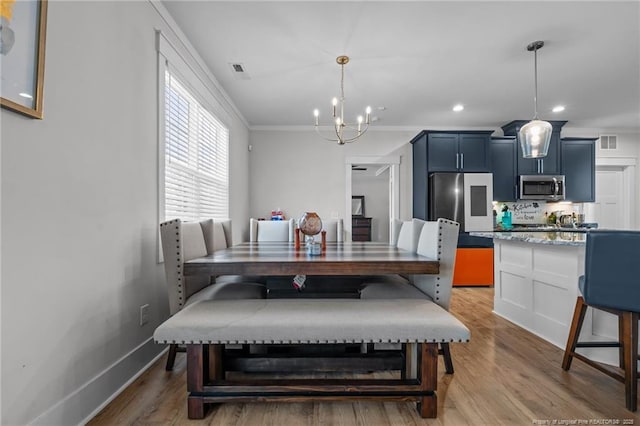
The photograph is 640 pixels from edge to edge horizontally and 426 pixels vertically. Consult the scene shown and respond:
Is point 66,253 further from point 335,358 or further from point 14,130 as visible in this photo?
point 335,358

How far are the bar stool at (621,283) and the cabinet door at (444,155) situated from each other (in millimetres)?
3063

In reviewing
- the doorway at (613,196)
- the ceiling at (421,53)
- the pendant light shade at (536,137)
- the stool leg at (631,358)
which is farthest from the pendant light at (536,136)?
the doorway at (613,196)

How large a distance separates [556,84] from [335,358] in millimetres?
3815

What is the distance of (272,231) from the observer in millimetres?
3328

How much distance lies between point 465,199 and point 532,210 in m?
1.56

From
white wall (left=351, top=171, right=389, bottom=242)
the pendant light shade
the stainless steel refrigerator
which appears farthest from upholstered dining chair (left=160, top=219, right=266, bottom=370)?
white wall (left=351, top=171, right=389, bottom=242)

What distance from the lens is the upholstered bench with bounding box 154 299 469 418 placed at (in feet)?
4.56

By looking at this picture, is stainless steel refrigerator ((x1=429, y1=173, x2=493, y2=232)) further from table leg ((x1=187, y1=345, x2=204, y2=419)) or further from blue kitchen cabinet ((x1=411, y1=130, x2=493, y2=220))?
table leg ((x1=187, y1=345, x2=204, y2=419))

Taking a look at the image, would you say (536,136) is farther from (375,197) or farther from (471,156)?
(375,197)

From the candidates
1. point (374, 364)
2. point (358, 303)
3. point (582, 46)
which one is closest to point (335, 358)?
point (374, 364)

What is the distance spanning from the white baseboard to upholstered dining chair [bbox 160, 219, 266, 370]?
161 millimetres

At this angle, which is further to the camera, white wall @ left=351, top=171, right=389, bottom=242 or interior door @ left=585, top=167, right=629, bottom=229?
white wall @ left=351, top=171, right=389, bottom=242

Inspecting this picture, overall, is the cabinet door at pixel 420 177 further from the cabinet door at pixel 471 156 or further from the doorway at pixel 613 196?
the doorway at pixel 613 196

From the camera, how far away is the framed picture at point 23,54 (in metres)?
1.08
